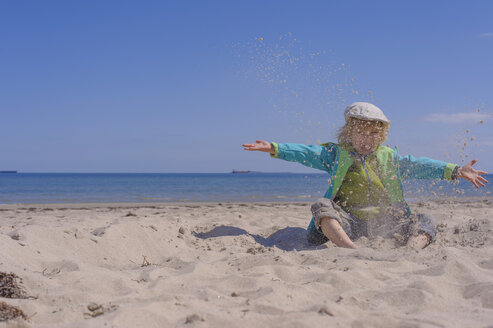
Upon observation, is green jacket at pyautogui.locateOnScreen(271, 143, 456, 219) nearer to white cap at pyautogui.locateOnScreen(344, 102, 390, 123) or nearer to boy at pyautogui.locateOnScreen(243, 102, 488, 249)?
boy at pyautogui.locateOnScreen(243, 102, 488, 249)

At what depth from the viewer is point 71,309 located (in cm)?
206

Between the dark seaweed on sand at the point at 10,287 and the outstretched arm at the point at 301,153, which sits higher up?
the outstretched arm at the point at 301,153

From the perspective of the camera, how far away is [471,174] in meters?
4.06

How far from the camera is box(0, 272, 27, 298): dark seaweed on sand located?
7.42 feet

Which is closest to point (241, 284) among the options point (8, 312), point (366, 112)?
point (8, 312)

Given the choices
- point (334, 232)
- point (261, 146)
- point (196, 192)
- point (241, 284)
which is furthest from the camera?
point (196, 192)

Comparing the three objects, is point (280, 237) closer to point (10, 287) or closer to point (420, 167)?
point (420, 167)

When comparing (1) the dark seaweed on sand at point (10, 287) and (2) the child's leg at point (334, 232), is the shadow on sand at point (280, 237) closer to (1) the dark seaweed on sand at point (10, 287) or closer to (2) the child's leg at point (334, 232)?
(2) the child's leg at point (334, 232)

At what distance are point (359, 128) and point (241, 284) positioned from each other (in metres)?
2.15

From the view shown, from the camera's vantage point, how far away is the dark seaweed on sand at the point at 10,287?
7.42ft

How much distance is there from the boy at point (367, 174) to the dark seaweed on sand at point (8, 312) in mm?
2452

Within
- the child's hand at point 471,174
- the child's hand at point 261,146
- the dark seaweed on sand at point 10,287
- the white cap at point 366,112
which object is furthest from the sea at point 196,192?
the dark seaweed on sand at point 10,287

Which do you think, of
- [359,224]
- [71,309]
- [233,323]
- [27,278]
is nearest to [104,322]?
[71,309]

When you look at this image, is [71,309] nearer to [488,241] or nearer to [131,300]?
[131,300]
